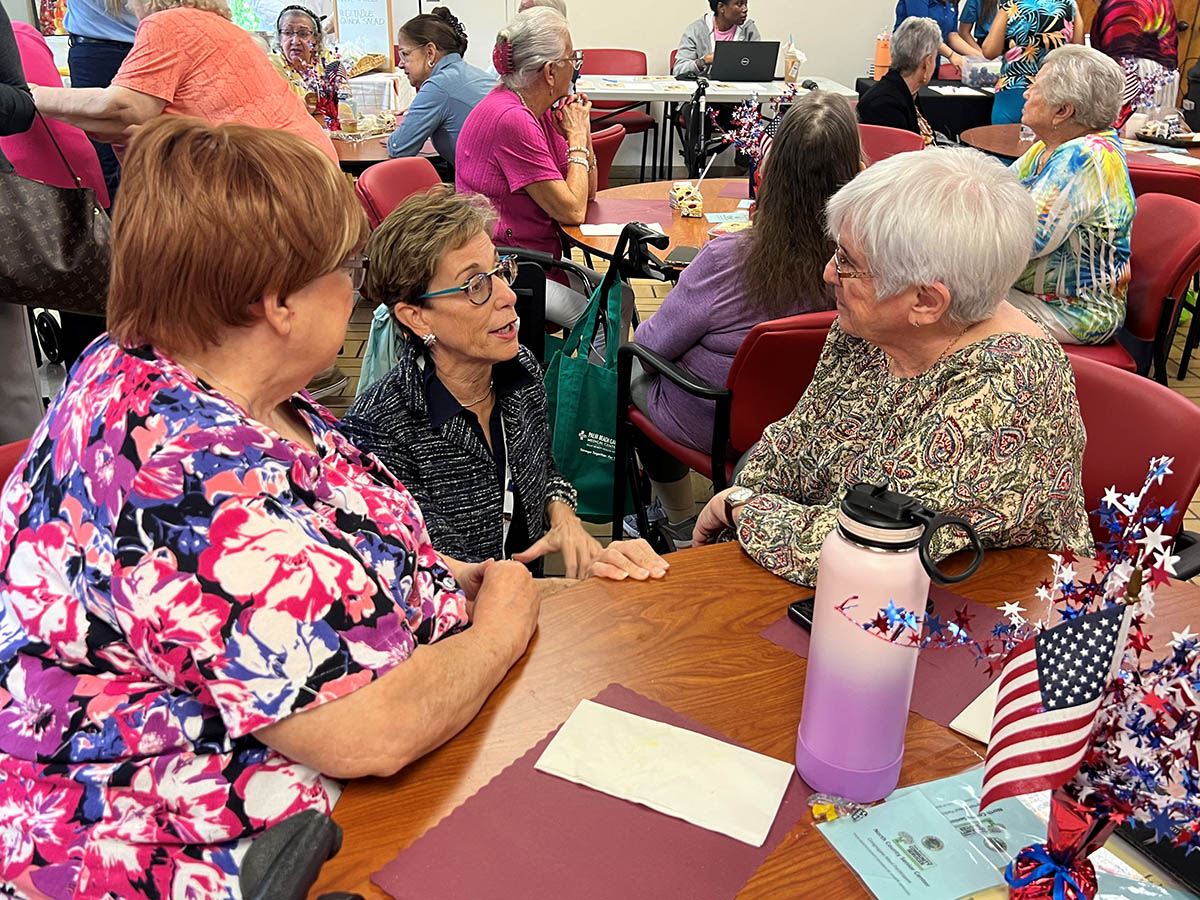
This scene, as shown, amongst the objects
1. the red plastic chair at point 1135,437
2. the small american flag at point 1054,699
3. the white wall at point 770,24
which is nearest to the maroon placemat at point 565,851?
the small american flag at point 1054,699

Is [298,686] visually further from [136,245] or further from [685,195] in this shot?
[685,195]

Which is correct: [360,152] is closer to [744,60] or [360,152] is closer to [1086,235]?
[1086,235]

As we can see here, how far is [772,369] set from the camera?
7.00ft

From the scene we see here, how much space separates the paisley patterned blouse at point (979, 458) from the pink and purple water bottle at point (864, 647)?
1.21 feet

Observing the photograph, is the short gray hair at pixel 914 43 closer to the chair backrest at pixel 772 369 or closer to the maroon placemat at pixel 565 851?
the chair backrest at pixel 772 369

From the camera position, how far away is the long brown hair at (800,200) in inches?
88.0

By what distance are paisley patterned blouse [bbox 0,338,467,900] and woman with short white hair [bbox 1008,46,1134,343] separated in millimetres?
2718

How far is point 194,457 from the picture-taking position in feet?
3.00

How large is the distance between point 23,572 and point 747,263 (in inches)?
70.8

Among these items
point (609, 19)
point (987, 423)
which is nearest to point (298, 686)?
point (987, 423)

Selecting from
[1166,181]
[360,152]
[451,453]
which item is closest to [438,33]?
[360,152]

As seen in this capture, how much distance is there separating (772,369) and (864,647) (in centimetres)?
128

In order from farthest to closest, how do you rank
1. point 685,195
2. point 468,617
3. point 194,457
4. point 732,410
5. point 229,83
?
point 685,195 → point 229,83 → point 732,410 → point 468,617 → point 194,457

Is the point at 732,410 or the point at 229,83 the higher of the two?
the point at 229,83
